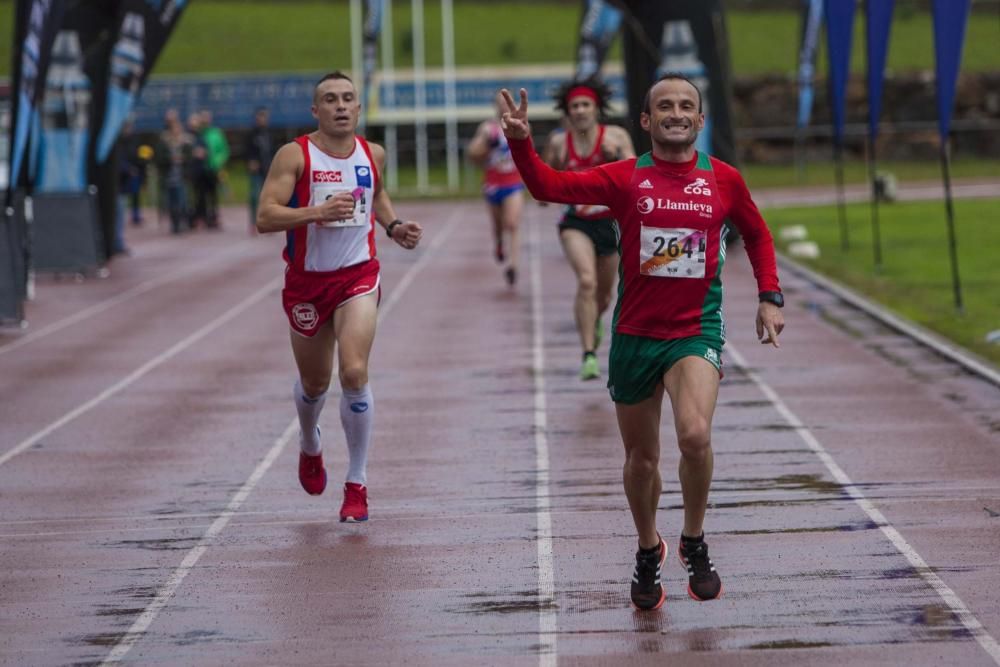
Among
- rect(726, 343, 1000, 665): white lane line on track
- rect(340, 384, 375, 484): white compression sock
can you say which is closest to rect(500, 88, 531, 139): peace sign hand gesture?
rect(726, 343, 1000, 665): white lane line on track

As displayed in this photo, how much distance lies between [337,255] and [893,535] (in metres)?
2.88

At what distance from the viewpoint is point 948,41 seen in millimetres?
15406

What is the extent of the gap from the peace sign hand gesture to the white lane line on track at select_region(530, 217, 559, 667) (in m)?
1.78

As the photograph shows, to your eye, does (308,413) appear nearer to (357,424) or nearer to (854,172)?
(357,424)

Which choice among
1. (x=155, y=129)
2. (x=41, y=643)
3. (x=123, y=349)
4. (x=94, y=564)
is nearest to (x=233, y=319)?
(x=123, y=349)

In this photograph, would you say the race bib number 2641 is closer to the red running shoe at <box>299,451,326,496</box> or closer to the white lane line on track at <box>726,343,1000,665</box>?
the white lane line on track at <box>726,343,1000,665</box>

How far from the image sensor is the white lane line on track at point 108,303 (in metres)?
17.7

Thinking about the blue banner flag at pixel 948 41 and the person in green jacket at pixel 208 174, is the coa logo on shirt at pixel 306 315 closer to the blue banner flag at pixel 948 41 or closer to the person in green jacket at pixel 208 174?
the blue banner flag at pixel 948 41

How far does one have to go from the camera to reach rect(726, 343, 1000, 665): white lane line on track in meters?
6.47

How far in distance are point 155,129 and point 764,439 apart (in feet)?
152

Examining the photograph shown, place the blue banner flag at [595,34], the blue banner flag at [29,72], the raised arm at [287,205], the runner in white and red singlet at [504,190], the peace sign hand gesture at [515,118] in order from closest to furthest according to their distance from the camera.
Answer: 1. the peace sign hand gesture at [515,118]
2. the raised arm at [287,205]
3. the blue banner flag at [29,72]
4. the runner in white and red singlet at [504,190]
5. the blue banner flag at [595,34]

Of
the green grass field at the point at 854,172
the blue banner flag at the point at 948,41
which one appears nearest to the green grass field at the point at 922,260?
the blue banner flag at the point at 948,41

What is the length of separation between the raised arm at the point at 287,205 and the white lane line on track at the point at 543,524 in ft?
5.69

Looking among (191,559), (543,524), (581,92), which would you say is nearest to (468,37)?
(581,92)
